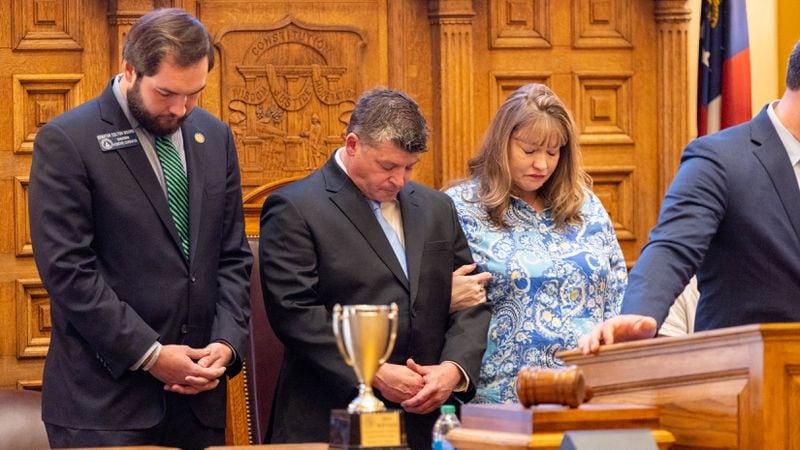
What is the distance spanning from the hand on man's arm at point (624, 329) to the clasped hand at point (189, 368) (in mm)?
976

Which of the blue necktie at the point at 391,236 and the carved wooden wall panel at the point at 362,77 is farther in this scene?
the carved wooden wall panel at the point at 362,77

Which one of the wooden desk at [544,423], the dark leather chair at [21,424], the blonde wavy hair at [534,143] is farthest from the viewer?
the dark leather chair at [21,424]

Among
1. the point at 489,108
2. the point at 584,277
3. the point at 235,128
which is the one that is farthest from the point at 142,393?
the point at 489,108

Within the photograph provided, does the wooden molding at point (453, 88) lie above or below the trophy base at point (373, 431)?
above

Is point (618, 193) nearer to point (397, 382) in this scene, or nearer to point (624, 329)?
point (397, 382)

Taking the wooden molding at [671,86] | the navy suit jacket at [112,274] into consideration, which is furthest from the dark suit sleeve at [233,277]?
the wooden molding at [671,86]

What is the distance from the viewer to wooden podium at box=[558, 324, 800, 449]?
2.29m

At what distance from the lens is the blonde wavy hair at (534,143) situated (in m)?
3.75

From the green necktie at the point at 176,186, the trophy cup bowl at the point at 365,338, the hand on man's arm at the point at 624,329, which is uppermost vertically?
the green necktie at the point at 176,186

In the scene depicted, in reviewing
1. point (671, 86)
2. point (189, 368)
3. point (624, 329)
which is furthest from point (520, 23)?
point (624, 329)

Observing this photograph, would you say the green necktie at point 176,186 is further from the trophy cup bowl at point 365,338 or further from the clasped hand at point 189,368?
the trophy cup bowl at point 365,338

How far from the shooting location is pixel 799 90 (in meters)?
3.19

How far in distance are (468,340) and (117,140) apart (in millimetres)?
1065

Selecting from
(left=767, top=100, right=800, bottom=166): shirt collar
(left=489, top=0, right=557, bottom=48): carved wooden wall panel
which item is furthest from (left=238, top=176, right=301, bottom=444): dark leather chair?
(left=489, top=0, right=557, bottom=48): carved wooden wall panel
